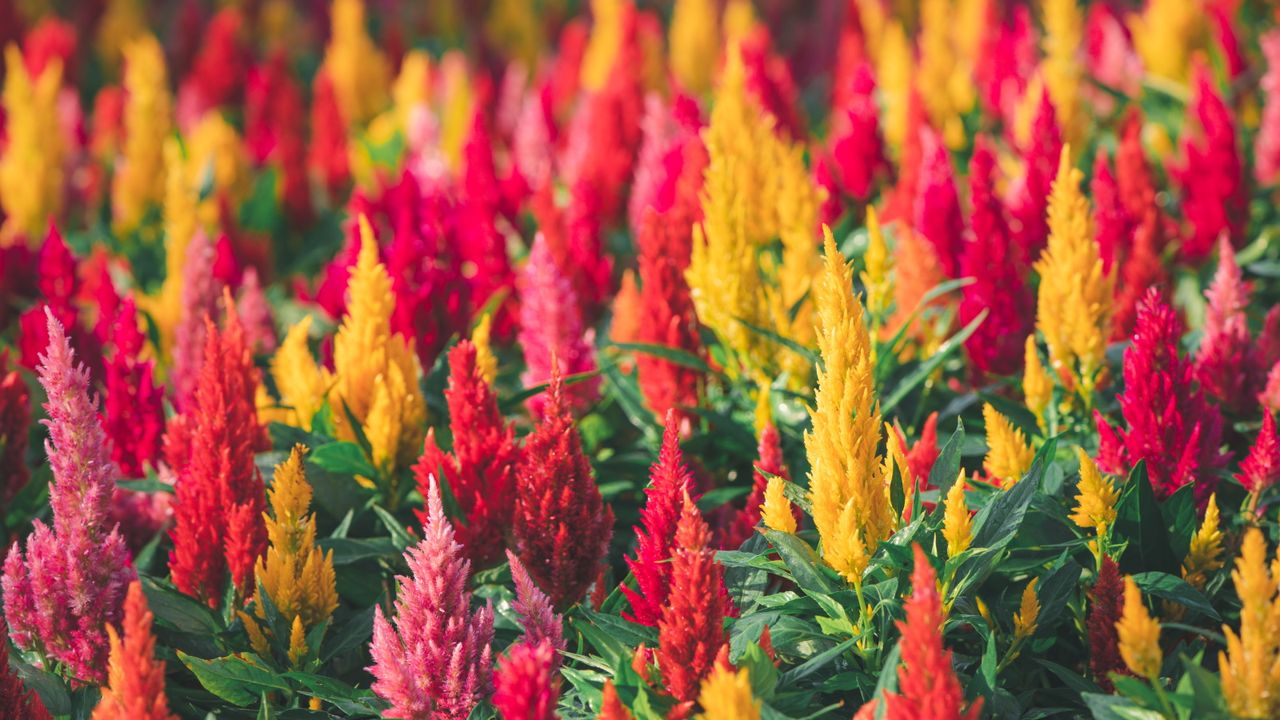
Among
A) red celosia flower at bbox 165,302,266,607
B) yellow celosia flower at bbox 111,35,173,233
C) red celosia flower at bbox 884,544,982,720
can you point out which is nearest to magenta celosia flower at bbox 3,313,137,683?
red celosia flower at bbox 165,302,266,607

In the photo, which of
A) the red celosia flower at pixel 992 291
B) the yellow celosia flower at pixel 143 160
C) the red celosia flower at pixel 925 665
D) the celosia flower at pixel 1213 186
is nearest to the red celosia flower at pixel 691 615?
the red celosia flower at pixel 925 665

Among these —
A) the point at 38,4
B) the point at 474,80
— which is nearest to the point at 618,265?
the point at 474,80

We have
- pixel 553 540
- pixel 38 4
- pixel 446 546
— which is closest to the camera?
pixel 446 546

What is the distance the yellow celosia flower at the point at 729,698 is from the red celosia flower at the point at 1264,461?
1.11 metres

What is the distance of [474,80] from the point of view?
6.95m

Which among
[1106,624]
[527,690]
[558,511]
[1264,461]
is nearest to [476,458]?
[558,511]

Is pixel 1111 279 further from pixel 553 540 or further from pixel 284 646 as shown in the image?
pixel 284 646

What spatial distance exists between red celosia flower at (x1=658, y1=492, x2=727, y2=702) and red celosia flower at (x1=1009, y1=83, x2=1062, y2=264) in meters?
1.59

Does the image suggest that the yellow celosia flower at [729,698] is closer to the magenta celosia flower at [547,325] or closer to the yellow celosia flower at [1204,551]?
the yellow celosia flower at [1204,551]

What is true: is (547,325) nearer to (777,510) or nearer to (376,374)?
(376,374)

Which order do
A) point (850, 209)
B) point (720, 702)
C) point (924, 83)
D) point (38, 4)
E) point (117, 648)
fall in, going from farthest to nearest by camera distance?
point (38, 4) < point (924, 83) < point (850, 209) < point (117, 648) < point (720, 702)

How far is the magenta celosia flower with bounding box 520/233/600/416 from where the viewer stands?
2.93 m

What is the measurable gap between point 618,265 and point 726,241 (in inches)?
58.5

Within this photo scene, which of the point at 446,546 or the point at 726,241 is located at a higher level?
the point at 726,241
